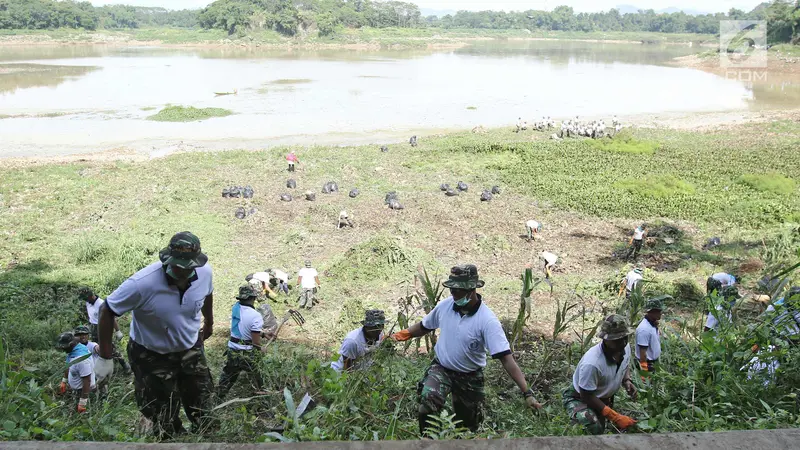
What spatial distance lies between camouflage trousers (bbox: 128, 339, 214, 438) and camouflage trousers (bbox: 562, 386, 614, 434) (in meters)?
2.31

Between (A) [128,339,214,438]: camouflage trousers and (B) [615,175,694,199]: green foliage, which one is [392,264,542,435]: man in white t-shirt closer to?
(A) [128,339,214,438]: camouflage trousers

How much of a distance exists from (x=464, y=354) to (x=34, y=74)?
50967 millimetres

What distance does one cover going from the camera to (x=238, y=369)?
5.58 metres

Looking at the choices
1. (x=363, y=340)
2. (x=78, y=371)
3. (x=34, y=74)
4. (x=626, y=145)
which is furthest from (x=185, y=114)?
(x=363, y=340)

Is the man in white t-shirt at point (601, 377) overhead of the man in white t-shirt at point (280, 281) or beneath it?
overhead

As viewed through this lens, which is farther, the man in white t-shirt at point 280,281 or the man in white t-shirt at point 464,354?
the man in white t-shirt at point 280,281

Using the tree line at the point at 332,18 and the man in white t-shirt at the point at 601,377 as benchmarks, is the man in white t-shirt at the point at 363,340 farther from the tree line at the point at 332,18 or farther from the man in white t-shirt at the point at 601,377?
the tree line at the point at 332,18

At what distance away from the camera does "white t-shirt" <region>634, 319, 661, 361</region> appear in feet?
16.7

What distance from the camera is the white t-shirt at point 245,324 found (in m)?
5.57

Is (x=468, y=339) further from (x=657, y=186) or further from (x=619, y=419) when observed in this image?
(x=657, y=186)

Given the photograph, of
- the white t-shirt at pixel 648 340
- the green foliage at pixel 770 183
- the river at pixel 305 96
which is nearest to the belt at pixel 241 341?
the white t-shirt at pixel 648 340

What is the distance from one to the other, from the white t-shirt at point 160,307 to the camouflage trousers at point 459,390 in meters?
1.57

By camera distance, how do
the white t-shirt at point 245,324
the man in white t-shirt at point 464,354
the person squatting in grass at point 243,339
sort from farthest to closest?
the white t-shirt at point 245,324, the person squatting in grass at point 243,339, the man in white t-shirt at point 464,354

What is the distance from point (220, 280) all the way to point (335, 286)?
1958mm
